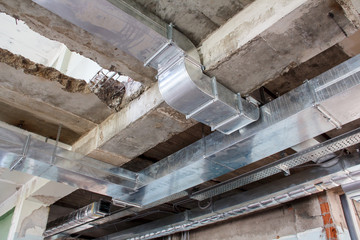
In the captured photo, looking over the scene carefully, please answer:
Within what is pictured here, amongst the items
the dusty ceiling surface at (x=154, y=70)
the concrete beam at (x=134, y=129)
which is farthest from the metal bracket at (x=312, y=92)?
the concrete beam at (x=134, y=129)

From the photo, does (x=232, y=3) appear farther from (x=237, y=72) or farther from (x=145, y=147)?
(x=145, y=147)

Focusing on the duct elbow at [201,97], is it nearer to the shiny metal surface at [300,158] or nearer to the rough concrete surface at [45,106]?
the shiny metal surface at [300,158]

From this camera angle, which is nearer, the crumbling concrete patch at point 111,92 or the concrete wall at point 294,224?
the crumbling concrete patch at point 111,92

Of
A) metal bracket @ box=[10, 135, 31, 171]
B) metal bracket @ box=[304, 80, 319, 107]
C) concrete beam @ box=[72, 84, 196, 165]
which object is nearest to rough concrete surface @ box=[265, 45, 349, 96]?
metal bracket @ box=[304, 80, 319, 107]

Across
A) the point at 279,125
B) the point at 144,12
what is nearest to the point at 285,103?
the point at 279,125

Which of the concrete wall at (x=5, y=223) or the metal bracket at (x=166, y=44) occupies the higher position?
the metal bracket at (x=166, y=44)

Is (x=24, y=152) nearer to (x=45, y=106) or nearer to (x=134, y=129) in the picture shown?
(x=45, y=106)

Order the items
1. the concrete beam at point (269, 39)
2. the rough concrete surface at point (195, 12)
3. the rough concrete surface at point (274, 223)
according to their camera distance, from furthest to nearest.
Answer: the rough concrete surface at point (274, 223) → the rough concrete surface at point (195, 12) → the concrete beam at point (269, 39)

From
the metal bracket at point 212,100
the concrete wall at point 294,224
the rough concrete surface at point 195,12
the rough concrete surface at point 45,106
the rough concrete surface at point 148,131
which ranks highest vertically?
the rough concrete surface at point 195,12

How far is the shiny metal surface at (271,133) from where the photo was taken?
1.50 m

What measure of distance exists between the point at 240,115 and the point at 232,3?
58 centimetres

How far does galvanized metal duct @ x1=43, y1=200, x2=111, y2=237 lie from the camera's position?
3.07 m

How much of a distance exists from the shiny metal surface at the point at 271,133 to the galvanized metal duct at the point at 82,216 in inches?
32.8

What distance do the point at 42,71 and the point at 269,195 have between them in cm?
209
